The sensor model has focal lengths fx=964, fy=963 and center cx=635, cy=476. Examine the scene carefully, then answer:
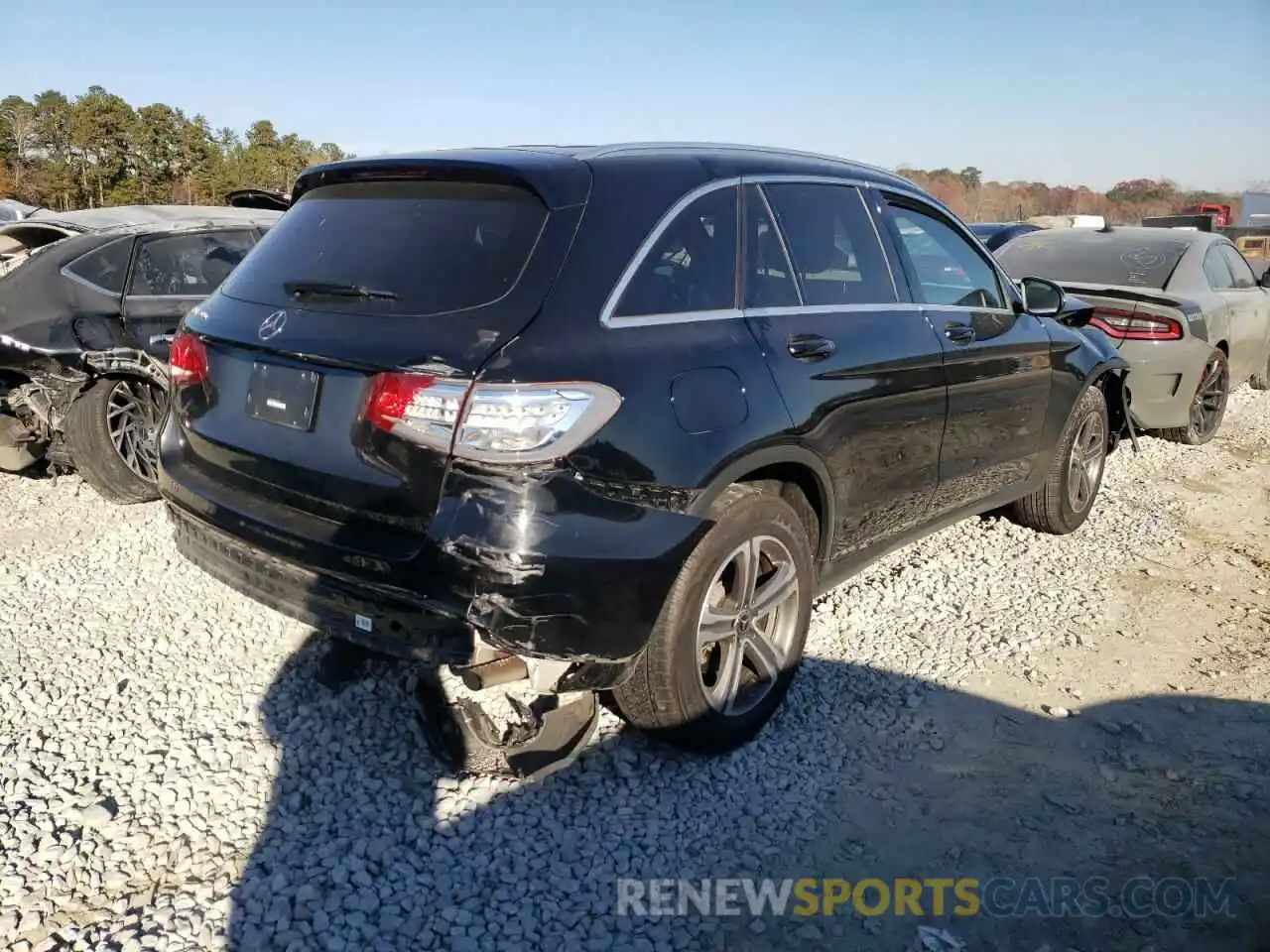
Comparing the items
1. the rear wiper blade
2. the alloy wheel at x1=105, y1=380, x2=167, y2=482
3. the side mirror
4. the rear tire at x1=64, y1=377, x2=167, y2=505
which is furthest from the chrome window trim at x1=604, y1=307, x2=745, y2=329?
the alloy wheel at x1=105, y1=380, x2=167, y2=482

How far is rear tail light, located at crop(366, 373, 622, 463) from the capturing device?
2.44m

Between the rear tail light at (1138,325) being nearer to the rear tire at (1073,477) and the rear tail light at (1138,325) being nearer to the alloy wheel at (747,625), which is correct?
the rear tire at (1073,477)

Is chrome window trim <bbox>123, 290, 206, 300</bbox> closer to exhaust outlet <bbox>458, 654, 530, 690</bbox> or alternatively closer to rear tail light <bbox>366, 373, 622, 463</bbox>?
rear tail light <bbox>366, 373, 622, 463</bbox>

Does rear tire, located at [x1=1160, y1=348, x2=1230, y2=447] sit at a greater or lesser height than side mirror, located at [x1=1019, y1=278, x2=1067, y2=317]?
lesser

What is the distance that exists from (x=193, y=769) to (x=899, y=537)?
2.76m

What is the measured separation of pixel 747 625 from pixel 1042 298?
9.14 feet

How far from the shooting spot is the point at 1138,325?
7016 millimetres

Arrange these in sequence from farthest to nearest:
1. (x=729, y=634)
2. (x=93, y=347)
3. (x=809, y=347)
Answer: (x=93, y=347) < (x=809, y=347) < (x=729, y=634)

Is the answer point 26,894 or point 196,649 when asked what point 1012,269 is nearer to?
point 196,649

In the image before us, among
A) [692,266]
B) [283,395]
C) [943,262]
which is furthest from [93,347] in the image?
[943,262]

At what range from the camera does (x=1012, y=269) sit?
26.2 ft

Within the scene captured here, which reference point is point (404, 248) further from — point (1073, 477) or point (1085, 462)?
point (1085, 462)

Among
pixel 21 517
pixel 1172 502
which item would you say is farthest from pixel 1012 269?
pixel 21 517

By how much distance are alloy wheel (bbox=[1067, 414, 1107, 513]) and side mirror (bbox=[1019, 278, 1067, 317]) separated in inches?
31.8
